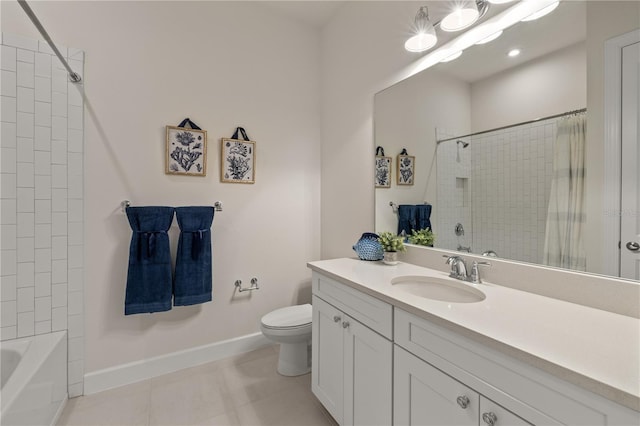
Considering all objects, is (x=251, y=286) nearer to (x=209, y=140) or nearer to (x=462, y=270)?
(x=209, y=140)

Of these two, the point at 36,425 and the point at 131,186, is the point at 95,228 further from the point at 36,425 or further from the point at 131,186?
the point at 36,425

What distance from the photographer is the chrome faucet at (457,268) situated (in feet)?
4.30

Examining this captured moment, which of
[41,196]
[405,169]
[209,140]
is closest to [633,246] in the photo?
[405,169]

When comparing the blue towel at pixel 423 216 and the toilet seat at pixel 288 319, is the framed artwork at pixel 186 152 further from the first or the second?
the blue towel at pixel 423 216

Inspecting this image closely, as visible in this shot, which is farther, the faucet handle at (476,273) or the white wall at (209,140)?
the white wall at (209,140)

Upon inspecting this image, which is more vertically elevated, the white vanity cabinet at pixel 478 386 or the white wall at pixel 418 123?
the white wall at pixel 418 123

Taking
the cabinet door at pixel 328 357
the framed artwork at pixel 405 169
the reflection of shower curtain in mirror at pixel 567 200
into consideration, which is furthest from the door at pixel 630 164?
the cabinet door at pixel 328 357

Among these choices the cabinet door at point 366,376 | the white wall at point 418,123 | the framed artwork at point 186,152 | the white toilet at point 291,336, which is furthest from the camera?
the framed artwork at point 186,152

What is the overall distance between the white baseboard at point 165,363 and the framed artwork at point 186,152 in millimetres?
1310

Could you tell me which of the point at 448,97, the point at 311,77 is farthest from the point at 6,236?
the point at 448,97

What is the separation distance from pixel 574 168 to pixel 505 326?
689mm

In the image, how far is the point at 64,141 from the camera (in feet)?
5.50

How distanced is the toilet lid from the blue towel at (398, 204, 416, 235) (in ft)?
2.95

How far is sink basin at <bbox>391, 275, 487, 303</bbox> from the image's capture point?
1234 mm
